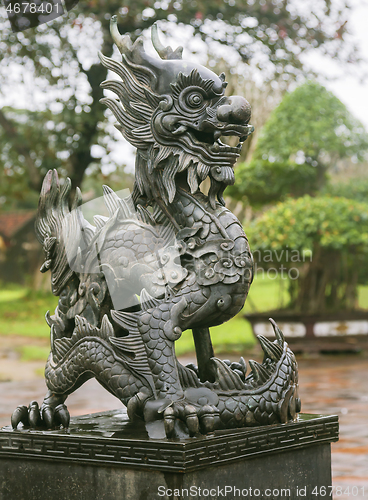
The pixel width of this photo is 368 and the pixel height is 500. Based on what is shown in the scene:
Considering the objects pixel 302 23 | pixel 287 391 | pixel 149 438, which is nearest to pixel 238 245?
pixel 287 391

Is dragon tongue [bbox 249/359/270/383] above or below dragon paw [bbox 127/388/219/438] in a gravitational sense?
above

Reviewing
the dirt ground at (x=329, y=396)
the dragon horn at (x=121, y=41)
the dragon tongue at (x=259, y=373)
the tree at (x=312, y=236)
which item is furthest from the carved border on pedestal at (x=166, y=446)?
the tree at (x=312, y=236)

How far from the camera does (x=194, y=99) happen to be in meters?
1.92

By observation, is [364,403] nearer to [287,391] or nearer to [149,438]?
[287,391]

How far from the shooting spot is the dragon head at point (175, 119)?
75.8 inches

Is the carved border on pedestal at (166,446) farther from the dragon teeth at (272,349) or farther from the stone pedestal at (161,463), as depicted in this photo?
the dragon teeth at (272,349)

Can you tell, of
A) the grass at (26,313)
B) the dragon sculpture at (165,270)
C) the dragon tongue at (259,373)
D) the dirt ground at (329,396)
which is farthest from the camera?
the grass at (26,313)

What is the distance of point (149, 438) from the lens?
1.70 m

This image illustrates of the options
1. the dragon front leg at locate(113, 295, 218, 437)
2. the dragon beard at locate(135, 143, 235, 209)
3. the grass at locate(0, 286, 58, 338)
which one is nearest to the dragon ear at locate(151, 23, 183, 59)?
the dragon beard at locate(135, 143, 235, 209)

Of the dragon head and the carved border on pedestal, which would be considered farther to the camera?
the dragon head

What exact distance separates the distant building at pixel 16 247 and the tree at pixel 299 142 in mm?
7587

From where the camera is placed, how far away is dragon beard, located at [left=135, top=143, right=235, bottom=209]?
1935 mm

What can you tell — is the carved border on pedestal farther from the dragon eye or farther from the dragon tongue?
the dragon eye

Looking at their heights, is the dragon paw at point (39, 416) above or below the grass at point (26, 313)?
below
